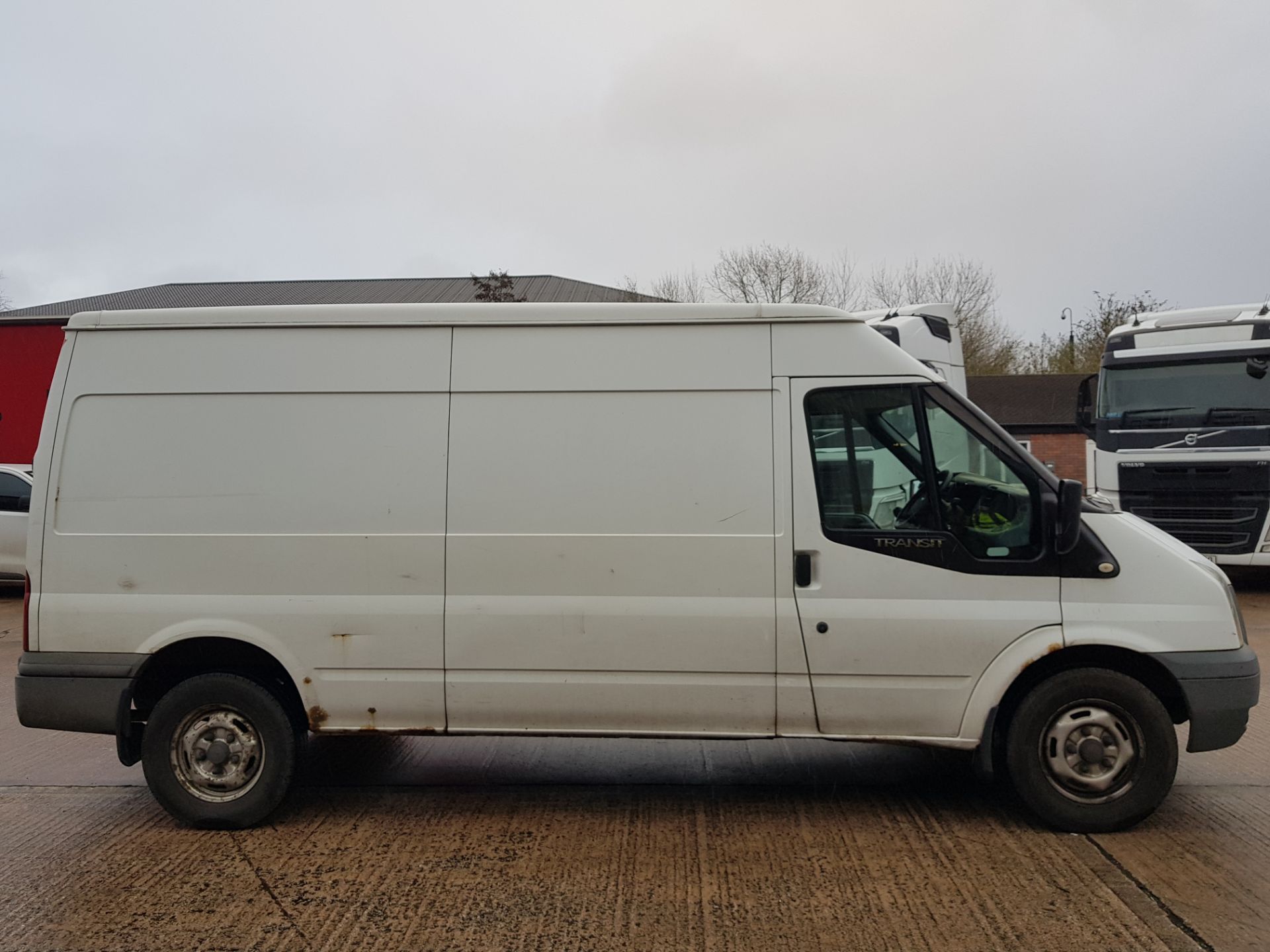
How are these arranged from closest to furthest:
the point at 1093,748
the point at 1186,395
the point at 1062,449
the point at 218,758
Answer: the point at 1093,748
the point at 218,758
the point at 1186,395
the point at 1062,449

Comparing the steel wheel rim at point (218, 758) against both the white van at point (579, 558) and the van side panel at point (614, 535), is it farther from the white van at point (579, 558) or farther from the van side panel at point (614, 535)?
the van side panel at point (614, 535)

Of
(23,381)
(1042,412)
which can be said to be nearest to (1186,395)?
(23,381)

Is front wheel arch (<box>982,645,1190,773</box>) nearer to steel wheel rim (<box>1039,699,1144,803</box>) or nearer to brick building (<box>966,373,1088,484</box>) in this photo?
steel wheel rim (<box>1039,699,1144,803</box>)

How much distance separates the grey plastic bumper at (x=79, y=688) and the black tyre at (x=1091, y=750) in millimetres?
4099

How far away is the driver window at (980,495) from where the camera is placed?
473cm

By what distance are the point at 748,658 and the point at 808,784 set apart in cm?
131

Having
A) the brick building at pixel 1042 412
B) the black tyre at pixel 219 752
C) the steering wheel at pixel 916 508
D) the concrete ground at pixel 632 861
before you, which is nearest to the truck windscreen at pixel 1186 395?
the concrete ground at pixel 632 861

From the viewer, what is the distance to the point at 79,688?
4914mm

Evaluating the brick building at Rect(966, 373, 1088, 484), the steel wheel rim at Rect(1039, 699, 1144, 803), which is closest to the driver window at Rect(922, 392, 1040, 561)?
the steel wheel rim at Rect(1039, 699, 1144, 803)

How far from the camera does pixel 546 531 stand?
15.7 ft

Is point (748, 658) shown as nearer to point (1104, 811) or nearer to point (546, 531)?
point (546, 531)

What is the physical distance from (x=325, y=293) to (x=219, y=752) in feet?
138

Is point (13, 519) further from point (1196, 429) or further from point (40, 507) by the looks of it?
point (1196, 429)

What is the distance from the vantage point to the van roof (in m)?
4.87
